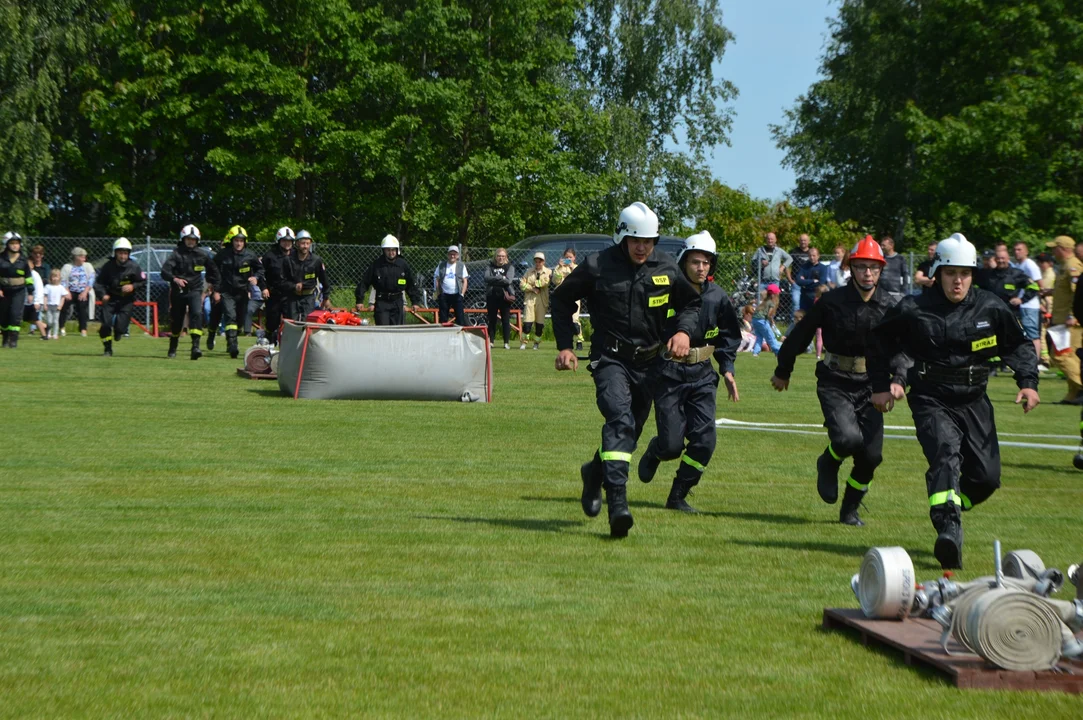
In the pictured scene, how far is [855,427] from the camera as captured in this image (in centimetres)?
981

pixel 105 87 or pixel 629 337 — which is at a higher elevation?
pixel 105 87

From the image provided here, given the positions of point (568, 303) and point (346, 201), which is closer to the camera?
point (568, 303)

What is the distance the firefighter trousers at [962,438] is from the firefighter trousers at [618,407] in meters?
1.67

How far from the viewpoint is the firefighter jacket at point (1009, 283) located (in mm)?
23438

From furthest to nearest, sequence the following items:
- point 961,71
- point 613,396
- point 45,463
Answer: point 961,71 < point 45,463 < point 613,396

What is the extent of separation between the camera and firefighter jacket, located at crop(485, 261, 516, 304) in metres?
29.4

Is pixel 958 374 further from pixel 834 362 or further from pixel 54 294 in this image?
pixel 54 294

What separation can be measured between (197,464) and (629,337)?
449 cm

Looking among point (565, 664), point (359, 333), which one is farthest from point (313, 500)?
point (359, 333)

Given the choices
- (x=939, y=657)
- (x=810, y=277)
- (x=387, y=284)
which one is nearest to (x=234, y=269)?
(x=387, y=284)

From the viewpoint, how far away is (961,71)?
54.1 meters

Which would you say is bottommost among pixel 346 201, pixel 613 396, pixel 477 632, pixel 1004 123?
pixel 477 632

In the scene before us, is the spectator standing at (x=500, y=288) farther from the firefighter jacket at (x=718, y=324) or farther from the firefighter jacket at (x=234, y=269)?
the firefighter jacket at (x=718, y=324)

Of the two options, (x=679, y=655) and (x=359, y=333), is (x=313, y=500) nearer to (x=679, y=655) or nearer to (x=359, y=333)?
(x=679, y=655)
